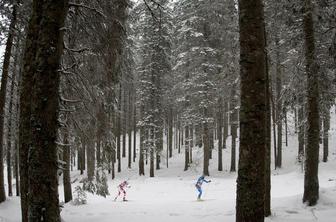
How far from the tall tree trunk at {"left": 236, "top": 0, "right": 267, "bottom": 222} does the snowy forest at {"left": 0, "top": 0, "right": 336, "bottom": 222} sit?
14 millimetres

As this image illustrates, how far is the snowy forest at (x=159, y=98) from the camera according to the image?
14.6 ft

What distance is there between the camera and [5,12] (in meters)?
12.6

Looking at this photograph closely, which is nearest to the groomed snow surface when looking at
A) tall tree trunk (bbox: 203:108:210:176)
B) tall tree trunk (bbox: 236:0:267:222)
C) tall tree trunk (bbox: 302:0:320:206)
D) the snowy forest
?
the snowy forest

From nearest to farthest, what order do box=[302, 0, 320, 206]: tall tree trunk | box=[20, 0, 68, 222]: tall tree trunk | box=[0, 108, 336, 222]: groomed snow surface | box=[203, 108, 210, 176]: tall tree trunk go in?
box=[20, 0, 68, 222]: tall tree trunk, box=[0, 108, 336, 222]: groomed snow surface, box=[302, 0, 320, 206]: tall tree trunk, box=[203, 108, 210, 176]: tall tree trunk

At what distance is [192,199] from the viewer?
20641 mm

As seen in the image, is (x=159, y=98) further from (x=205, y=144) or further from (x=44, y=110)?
(x=44, y=110)

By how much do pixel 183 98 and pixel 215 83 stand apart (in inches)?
115

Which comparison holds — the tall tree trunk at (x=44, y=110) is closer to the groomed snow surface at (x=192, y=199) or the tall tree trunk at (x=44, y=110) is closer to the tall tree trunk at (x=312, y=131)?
the groomed snow surface at (x=192, y=199)

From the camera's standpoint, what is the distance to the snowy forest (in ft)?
14.6

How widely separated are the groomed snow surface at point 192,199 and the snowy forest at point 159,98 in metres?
0.07

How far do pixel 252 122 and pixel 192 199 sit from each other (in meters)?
15.8

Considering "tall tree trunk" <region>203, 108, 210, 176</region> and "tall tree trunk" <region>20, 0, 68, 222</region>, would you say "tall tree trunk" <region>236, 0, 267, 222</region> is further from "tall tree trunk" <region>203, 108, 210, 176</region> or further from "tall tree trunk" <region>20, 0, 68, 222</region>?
"tall tree trunk" <region>203, 108, 210, 176</region>

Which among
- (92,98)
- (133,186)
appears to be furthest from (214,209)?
(133,186)

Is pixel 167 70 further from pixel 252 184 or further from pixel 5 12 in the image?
pixel 252 184
